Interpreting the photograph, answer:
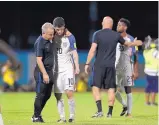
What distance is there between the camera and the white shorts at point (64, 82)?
1316 centimetres

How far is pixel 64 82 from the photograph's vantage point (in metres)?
13.2

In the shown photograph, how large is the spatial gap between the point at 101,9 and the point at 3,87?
9.91 m

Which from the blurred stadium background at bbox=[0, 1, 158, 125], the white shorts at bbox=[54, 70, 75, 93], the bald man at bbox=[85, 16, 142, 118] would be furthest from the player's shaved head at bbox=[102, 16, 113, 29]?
the blurred stadium background at bbox=[0, 1, 158, 125]

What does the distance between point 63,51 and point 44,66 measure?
50 cm

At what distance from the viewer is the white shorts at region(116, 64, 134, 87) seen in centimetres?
Result: 1530

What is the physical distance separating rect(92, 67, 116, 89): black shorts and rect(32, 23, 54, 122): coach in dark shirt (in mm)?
1551

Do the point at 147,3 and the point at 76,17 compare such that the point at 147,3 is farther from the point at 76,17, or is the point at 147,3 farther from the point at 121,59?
the point at 121,59

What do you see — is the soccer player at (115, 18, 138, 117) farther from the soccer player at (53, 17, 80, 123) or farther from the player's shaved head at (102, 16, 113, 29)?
the soccer player at (53, 17, 80, 123)

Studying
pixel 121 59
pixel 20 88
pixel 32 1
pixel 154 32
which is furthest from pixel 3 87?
pixel 121 59

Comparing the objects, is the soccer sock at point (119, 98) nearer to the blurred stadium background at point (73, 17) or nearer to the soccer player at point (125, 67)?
the soccer player at point (125, 67)

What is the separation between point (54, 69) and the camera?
13.2 m

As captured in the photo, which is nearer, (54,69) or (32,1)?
(54,69)

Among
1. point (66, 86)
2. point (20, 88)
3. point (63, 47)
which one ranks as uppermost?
point (63, 47)

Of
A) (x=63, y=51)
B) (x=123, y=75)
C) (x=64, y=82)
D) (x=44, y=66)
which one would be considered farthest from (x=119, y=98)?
(x=44, y=66)
